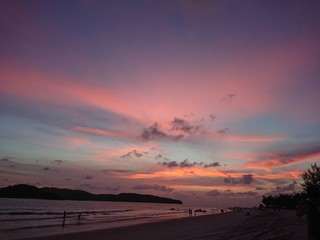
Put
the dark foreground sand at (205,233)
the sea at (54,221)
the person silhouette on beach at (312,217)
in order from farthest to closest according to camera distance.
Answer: the sea at (54,221) < the dark foreground sand at (205,233) < the person silhouette on beach at (312,217)

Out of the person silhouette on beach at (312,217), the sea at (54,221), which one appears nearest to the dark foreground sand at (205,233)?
the sea at (54,221)

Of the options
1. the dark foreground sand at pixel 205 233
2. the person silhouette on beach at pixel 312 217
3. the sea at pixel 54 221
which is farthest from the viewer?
the sea at pixel 54 221

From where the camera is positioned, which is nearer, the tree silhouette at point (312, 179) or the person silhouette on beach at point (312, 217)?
the person silhouette on beach at point (312, 217)

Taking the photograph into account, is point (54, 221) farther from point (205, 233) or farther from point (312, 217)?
point (312, 217)

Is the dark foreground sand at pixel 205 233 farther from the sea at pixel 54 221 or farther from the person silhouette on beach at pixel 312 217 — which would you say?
the person silhouette on beach at pixel 312 217

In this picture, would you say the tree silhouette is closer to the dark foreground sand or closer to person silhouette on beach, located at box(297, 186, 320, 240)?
the dark foreground sand

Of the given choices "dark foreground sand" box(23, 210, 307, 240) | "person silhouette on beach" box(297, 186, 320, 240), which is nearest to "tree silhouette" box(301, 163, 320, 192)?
"dark foreground sand" box(23, 210, 307, 240)

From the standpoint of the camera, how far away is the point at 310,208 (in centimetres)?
1335

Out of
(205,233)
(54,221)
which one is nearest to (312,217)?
(205,233)

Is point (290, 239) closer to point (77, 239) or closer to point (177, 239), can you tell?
point (177, 239)

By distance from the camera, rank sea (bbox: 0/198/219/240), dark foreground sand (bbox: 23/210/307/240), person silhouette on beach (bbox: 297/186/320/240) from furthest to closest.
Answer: sea (bbox: 0/198/219/240) → dark foreground sand (bbox: 23/210/307/240) → person silhouette on beach (bbox: 297/186/320/240)

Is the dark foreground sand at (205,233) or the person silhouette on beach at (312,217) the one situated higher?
the person silhouette on beach at (312,217)

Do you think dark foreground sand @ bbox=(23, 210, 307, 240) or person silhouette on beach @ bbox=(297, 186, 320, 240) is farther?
dark foreground sand @ bbox=(23, 210, 307, 240)

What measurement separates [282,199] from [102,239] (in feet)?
565
